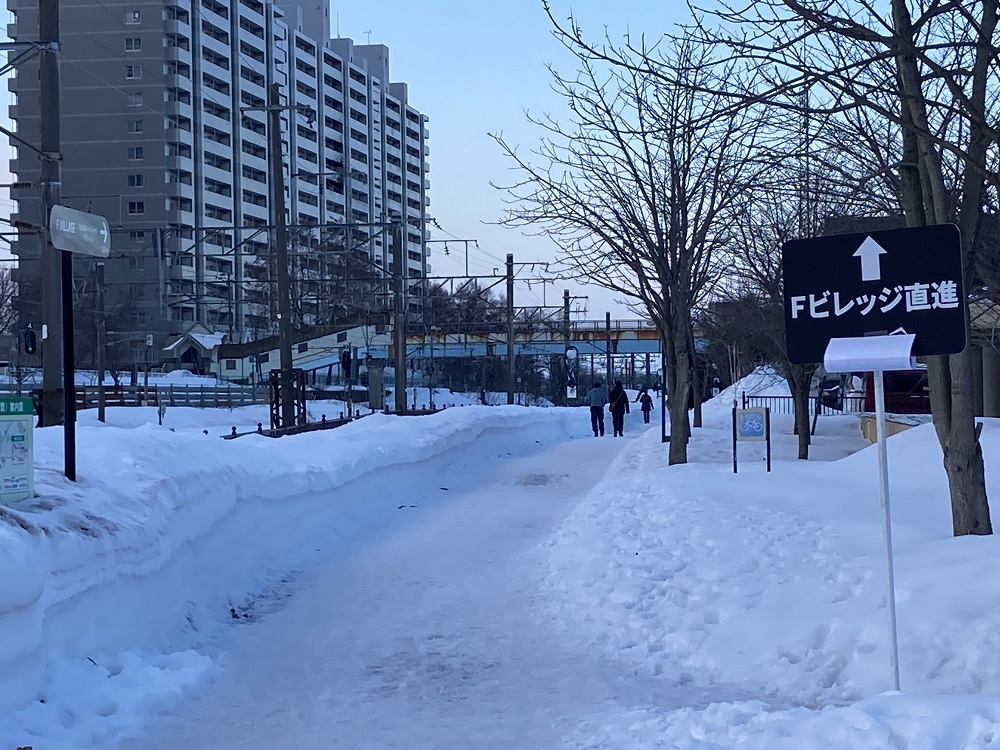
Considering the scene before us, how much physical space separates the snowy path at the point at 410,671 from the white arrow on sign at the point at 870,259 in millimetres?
2582

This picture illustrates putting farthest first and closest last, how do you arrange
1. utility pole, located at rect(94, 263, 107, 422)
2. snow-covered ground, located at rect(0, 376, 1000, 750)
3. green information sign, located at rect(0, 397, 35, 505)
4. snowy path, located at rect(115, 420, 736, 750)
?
utility pole, located at rect(94, 263, 107, 422) → green information sign, located at rect(0, 397, 35, 505) → snowy path, located at rect(115, 420, 736, 750) → snow-covered ground, located at rect(0, 376, 1000, 750)

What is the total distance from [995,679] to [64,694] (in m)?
5.02

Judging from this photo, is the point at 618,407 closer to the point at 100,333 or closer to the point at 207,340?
the point at 100,333

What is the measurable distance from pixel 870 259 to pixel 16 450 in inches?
220

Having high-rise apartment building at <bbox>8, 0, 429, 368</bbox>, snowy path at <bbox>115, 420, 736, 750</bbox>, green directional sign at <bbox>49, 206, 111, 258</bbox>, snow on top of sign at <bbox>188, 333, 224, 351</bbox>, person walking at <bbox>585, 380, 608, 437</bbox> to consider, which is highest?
high-rise apartment building at <bbox>8, 0, 429, 368</bbox>

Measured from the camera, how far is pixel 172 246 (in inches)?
3206

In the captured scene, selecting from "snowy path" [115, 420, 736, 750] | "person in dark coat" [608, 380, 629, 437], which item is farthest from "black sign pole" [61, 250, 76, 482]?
"person in dark coat" [608, 380, 629, 437]

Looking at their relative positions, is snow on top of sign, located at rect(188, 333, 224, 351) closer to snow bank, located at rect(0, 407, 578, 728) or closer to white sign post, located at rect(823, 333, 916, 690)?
snow bank, located at rect(0, 407, 578, 728)

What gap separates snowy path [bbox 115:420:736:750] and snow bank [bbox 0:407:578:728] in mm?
576

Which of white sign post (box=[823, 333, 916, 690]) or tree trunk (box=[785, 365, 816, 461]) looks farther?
tree trunk (box=[785, 365, 816, 461])

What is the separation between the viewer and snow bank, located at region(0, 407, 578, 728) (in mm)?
5965

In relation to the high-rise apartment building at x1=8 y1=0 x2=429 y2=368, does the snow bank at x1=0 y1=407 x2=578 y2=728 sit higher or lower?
lower

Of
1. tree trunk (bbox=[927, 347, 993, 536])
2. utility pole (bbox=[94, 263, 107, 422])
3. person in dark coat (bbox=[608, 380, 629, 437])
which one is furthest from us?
person in dark coat (bbox=[608, 380, 629, 437])

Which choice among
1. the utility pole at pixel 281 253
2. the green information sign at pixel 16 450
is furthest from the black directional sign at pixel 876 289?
the utility pole at pixel 281 253
